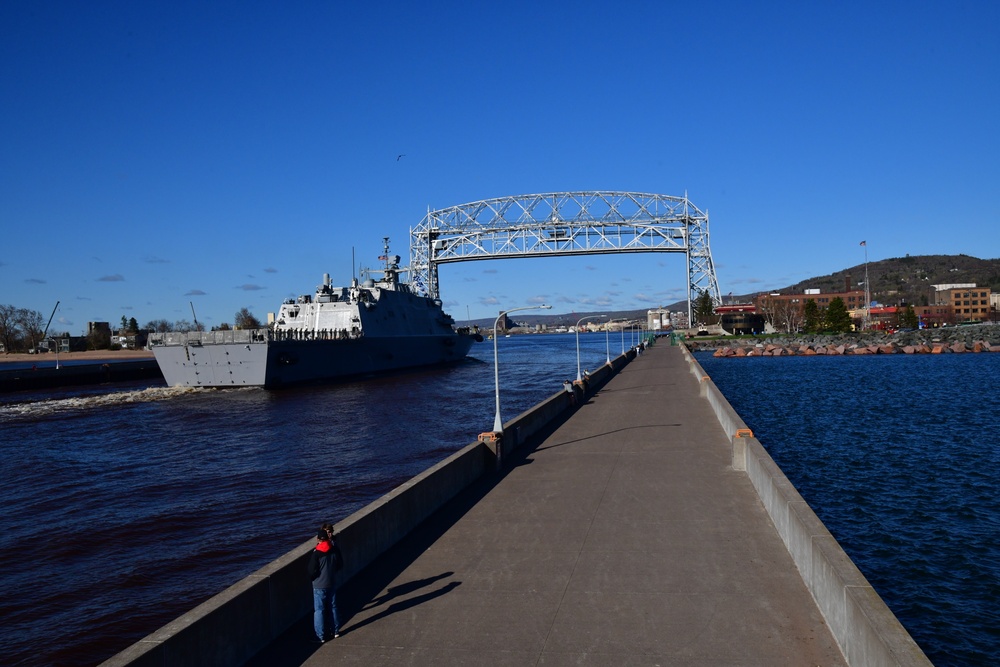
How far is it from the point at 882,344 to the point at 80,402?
8051cm

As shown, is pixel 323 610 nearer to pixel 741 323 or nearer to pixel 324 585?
pixel 324 585

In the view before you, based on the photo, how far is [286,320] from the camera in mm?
62062

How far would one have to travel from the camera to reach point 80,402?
142ft

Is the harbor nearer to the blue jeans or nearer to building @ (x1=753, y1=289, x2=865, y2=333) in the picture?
the blue jeans

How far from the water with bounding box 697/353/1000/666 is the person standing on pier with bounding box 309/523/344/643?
6.73 metres

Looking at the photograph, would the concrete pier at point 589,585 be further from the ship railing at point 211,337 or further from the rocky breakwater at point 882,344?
the rocky breakwater at point 882,344

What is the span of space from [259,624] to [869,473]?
15.7 m

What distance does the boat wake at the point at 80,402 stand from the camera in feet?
126

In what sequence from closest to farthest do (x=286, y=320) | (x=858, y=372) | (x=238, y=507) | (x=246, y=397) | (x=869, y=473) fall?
(x=238, y=507)
(x=869, y=473)
(x=246, y=397)
(x=858, y=372)
(x=286, y=320)

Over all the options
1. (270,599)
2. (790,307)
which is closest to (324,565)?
(270,599)

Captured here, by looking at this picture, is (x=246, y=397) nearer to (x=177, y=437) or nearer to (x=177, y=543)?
(x=177, y=437)

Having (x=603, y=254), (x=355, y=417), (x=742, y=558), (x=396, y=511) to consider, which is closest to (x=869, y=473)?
(x=742, y=558)

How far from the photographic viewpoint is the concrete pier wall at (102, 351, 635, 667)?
591cm

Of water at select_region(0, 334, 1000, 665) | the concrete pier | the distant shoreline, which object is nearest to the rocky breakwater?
water at select_region(0, 334, 1000, 665)
